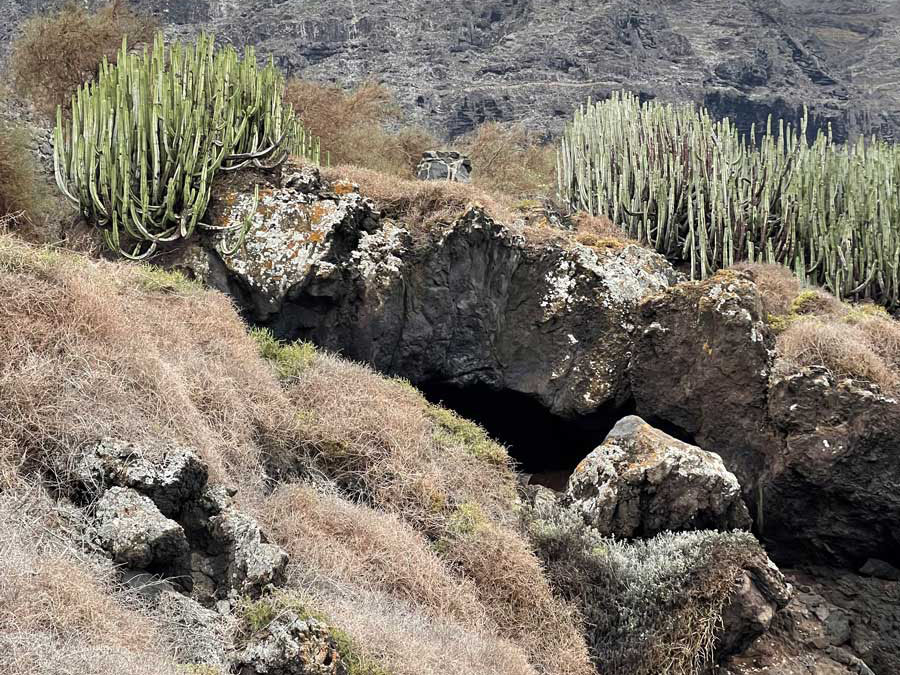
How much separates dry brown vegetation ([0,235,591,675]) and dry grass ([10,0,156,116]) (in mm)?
8352

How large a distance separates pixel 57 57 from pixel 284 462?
10846 mm

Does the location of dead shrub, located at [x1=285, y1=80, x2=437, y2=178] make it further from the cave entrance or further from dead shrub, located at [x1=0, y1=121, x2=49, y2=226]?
dead shrub, located at [x1=0, y1=121, x2=49, y2=226]

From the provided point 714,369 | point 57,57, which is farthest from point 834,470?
point 57,57

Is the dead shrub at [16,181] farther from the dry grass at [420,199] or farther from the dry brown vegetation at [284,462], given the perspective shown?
the dry grass at [420,199]

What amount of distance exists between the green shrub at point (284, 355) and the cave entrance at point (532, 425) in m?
1.94

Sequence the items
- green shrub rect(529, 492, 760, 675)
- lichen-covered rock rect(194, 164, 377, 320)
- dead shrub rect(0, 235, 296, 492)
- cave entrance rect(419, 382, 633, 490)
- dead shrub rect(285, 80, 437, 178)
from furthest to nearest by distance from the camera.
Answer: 1. dead shrub rect(285, 80, 437, 178)
2. cave entrance rect(419, 382, 633, 490)
3. lichen-covered rock rect(194, 164, 377, 320)
4. green shrub rect(529, 492, 760, 675)
5. dead shrub rect(0, 235, 296, 492)

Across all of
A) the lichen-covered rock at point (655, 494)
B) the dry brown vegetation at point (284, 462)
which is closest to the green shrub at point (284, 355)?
the dry brown vegetation at point (284, 462)

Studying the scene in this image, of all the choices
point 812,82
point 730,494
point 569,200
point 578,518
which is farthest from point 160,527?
point 812,82

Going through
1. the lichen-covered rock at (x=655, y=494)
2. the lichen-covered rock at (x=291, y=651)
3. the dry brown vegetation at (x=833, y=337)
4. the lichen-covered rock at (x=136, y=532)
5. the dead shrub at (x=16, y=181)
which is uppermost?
the dead shrub at (x=16, y=181)

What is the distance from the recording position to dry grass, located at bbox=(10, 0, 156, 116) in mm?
14266

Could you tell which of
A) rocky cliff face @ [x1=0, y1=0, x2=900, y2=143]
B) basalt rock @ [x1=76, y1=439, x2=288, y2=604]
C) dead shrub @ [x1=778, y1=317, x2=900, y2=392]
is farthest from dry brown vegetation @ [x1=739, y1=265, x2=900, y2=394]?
rocky cliff face @ [x1=0, y1=0, x2=900, y2=143]

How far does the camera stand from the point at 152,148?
352 inches

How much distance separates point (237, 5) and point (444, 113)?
22.4 m

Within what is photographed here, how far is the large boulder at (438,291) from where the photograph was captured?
8805mm
